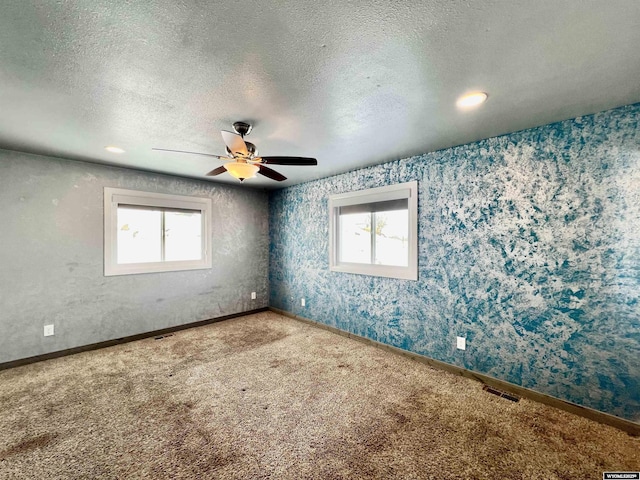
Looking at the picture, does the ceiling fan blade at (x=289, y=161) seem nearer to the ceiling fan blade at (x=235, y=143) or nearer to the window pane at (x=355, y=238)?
the ceiling fan blade at (x=235, y=143)

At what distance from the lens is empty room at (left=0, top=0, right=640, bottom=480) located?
4.56ft

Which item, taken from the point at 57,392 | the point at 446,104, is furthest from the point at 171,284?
the point at 446,104

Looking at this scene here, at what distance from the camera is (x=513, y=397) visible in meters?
2.45

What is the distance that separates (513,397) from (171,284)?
14.7 ft

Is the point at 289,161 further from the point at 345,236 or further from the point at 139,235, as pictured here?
the point at 139,235

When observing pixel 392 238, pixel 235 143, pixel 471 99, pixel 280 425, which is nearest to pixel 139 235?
pixel 235 143

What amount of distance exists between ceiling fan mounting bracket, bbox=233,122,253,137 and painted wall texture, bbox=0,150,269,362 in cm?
244

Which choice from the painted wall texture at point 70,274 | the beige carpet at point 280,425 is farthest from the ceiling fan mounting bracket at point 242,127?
Result: the painted wall texture at point 70,274

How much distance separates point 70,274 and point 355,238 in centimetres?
375

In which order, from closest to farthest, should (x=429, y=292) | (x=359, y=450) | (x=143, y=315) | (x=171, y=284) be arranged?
(x=359, y=450) → (x=429, y=292) → (x=143, y=315) → (x=171, y=284)

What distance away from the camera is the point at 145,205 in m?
4.00

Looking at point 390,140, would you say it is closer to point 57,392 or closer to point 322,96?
point 322,96

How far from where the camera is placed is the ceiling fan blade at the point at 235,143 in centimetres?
199

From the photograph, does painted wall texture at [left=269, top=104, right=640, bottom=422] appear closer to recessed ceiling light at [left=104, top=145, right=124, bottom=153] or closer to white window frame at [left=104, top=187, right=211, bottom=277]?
white window frame at [left=104, top=187, right=211, bottom=277]
